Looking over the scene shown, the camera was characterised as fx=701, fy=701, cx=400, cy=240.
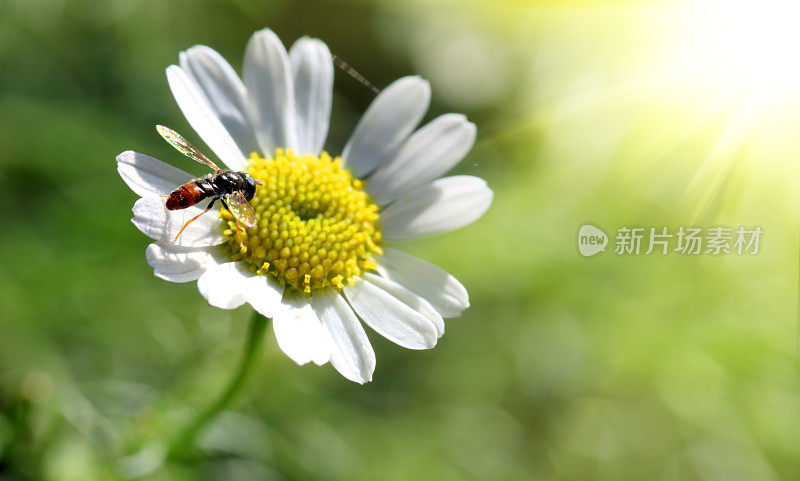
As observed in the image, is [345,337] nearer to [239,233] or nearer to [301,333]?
[301,333]

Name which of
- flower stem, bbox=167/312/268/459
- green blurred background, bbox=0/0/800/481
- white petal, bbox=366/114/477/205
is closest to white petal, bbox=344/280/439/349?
flower stem, bbox=167/312/268/459

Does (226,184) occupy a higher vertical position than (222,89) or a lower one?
lower

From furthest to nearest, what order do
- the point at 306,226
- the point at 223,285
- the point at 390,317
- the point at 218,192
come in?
the point at 306,226
the point at 390,317
the point at 218,192
the point at 223,285

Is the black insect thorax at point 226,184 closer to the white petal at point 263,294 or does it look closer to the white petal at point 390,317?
the white petal at point 263,294

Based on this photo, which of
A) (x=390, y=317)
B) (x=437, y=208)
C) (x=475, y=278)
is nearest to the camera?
(x=390, y=317)

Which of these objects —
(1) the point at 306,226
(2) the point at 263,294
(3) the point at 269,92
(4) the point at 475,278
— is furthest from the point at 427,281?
(4) the point at 475,278
